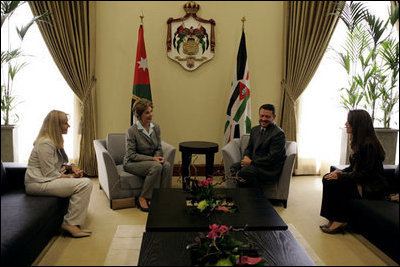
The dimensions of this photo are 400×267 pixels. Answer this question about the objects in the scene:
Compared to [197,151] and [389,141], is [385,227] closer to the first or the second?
[197,151]

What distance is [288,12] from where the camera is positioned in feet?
14.9

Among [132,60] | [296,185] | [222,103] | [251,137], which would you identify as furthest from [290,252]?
[132,60]

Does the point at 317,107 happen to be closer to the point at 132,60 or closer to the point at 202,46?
the point at 202,46

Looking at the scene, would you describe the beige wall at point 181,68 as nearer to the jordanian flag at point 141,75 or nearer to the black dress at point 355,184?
the jordanian flag at point 141,75

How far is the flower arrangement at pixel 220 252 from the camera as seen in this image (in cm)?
160

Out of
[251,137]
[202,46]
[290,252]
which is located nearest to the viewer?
[290,252]

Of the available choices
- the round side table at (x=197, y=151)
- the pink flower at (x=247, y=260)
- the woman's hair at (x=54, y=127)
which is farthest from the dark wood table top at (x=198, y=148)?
the pink flower at (x=247, y=260)

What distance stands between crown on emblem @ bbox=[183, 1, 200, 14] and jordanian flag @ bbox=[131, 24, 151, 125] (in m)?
0.58

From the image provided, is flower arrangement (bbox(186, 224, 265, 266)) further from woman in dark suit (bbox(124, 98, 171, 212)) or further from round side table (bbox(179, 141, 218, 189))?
round side table (bbox(179, 141, 218, 189))

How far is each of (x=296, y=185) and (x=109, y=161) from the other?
6.94 feet

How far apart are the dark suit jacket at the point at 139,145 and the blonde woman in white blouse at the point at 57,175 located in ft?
2.13

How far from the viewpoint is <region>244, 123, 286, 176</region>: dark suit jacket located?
3.48 metres

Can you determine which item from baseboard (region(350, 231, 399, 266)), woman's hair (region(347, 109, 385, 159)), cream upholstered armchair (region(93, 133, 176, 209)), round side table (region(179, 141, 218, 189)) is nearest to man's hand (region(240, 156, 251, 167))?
round side table (region(179, 141, 218, 189))

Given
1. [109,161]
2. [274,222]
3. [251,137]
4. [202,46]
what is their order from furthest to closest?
1. [202,46]
2. [251,137]
3. [109,161]
4. [274,222]
